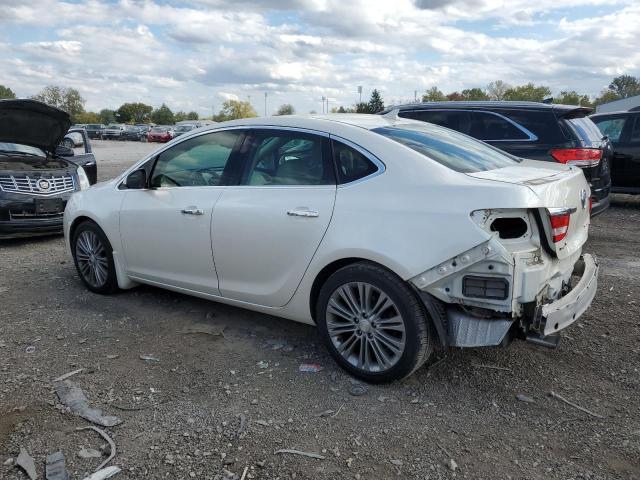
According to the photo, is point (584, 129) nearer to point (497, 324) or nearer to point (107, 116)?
point (497, 324)

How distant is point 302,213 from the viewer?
3.47 m

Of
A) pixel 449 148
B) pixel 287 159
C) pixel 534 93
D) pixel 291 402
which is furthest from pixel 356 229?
pixel 534 93

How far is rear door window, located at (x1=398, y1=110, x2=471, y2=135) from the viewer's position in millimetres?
7211

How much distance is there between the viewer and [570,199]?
10.6 ft

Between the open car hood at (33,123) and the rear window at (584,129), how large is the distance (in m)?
6.67

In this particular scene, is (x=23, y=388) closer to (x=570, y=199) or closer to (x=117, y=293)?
(x=117, y=293)

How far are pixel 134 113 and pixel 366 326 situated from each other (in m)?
114

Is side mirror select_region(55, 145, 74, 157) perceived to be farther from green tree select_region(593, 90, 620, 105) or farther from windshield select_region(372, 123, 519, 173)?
green tree select_region(593, 90, 620, 105)

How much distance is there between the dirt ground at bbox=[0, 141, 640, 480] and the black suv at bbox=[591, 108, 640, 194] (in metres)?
5.54

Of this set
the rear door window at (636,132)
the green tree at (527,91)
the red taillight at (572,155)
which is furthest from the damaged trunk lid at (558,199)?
the green tree at (527,91)

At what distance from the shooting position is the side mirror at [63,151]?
28.4ft

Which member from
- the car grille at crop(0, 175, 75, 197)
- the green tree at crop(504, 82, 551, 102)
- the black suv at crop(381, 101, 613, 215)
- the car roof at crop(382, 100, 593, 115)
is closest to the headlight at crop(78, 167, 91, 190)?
the car grille at crop(0, 175, 75, 197)

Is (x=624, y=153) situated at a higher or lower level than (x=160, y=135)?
higher

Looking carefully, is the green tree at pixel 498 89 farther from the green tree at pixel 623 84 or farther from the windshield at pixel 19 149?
the windshield at pixel 19 149
